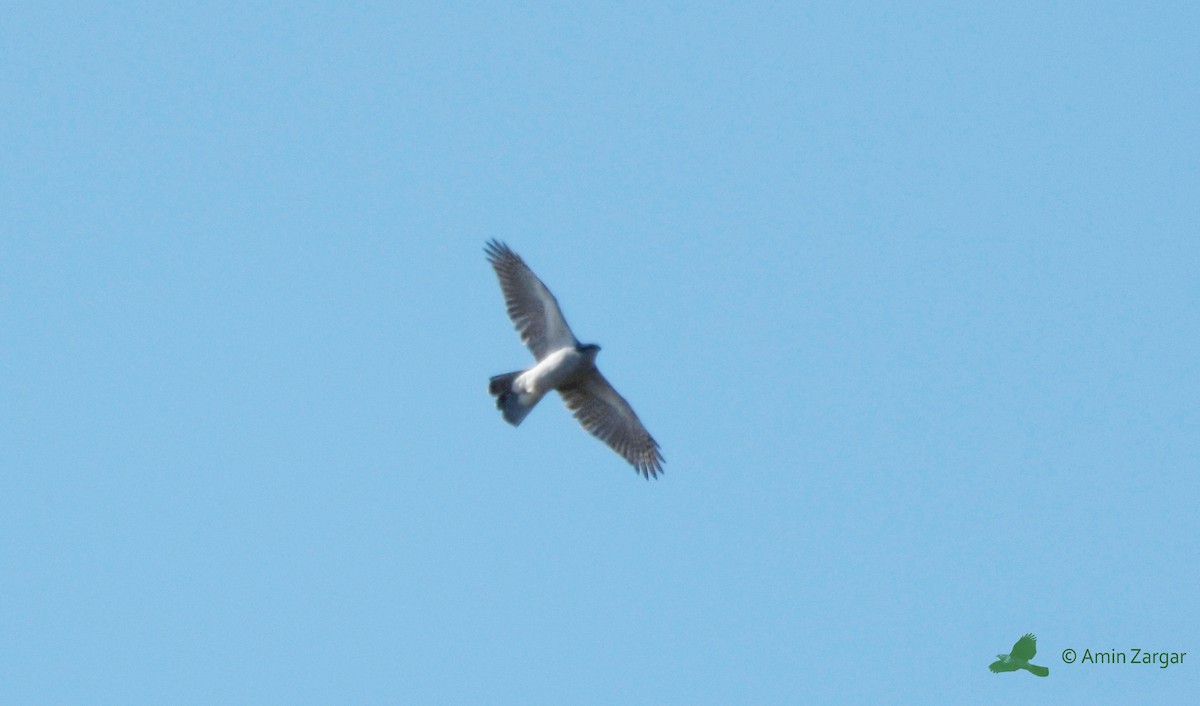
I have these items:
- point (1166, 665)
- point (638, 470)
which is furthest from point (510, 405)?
point (1166, 665)

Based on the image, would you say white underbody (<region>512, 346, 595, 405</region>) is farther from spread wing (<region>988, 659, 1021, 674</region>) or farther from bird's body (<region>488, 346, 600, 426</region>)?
spread wing (<region>988, 659, 1021, 674</region>)

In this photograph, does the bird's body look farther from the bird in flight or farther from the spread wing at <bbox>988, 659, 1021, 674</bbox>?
the spread wing at <bbox>988, 659, 1021, 674</bbox>

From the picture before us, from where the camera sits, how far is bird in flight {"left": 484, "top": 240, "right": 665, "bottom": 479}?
16328 mm

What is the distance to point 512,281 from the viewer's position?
16812 millimetres

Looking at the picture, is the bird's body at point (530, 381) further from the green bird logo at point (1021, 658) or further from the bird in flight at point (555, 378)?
the green bird logo at point (1021, 658)

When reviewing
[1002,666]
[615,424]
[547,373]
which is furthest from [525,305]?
[1002,666]

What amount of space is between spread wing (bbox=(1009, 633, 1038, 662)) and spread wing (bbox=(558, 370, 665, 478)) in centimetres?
477

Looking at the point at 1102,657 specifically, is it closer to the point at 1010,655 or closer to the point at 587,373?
the point at 1010,655

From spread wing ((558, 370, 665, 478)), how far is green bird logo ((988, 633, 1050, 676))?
4687 mm

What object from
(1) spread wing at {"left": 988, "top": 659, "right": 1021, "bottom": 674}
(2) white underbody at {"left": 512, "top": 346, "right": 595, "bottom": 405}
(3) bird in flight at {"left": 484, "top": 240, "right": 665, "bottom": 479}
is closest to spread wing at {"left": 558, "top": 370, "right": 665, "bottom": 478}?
(3) bird in flight at {"left": 484, "top": 240, "right": 665, "bottom": 479}

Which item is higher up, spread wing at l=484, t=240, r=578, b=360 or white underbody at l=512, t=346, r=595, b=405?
spread wing at l=484, t=240, r=578, b=360

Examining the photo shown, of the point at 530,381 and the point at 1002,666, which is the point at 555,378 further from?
the point at 1002,666

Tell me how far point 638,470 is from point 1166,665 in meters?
6.43

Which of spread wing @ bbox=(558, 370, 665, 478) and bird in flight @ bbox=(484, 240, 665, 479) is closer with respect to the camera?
bird in flight @ bbox=(484, 240, 665, 479)
